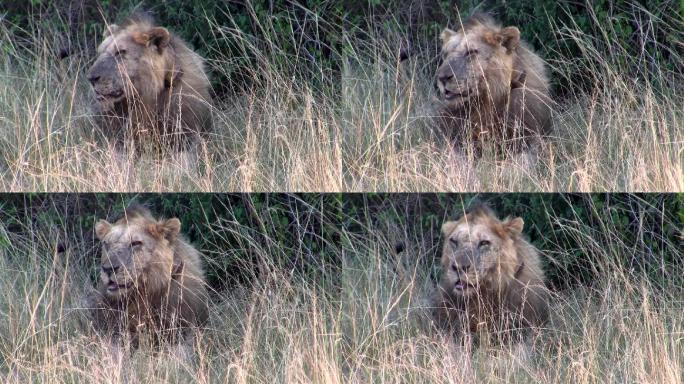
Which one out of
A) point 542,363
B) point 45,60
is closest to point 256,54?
point 45,60

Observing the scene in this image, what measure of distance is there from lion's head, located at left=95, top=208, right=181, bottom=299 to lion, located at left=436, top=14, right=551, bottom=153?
5.45 feet

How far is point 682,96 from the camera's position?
8.35 meters

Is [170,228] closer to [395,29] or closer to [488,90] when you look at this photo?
[395,29]

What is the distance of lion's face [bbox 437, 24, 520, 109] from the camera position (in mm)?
8055

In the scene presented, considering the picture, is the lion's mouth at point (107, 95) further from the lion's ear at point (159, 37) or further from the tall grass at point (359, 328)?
the tall grass at point (359, 328)

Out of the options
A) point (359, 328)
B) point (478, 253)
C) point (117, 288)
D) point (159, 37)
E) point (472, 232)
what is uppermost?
point (159, 37)

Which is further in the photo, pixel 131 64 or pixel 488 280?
pixel 131 64

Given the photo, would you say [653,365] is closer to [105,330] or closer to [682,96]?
[682,96]

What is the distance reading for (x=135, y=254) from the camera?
7.87m

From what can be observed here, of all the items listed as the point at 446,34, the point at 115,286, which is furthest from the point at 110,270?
the point at 446,34

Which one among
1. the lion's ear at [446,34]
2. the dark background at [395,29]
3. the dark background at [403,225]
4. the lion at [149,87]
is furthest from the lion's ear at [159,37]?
the lion's ear at [446,34]

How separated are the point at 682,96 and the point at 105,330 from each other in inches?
139

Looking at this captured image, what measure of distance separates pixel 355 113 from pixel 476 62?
2.40 ft

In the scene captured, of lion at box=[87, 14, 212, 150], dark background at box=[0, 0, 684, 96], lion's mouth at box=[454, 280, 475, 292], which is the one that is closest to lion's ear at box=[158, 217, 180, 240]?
lion at box=[87, 14, 212, 150]
